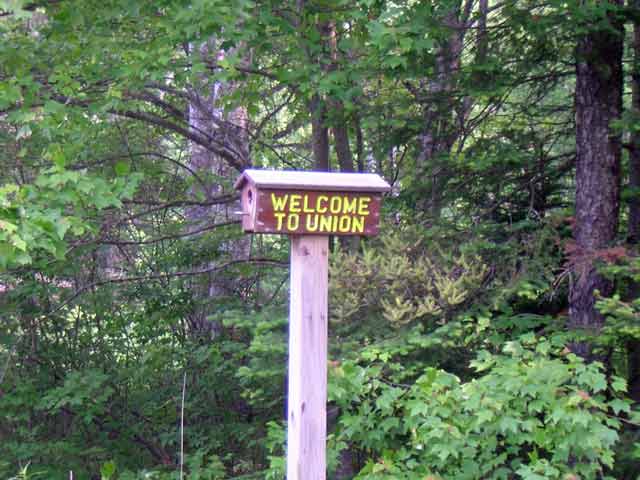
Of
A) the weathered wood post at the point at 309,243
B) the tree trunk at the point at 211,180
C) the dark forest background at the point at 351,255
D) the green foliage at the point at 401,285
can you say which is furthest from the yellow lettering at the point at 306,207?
the tree trunk at the point at 211,180

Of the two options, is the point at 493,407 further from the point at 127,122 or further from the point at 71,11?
the point at 127,122

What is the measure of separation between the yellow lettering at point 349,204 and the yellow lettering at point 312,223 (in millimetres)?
123

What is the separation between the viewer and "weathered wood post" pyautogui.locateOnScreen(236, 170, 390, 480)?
312 cm

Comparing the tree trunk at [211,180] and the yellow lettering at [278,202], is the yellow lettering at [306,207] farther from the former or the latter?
the tree trunk at [211,180]

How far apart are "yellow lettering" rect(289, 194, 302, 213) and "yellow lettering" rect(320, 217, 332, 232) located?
4.6 inches

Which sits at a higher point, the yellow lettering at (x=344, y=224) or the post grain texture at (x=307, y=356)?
the yellow lettering at (x=344, y=224)

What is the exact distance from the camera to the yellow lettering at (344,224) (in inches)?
125

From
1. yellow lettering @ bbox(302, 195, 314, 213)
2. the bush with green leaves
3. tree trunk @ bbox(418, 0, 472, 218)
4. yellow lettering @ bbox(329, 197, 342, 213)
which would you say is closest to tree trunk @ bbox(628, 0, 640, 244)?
tree trunk @ bbox(418, 0, 472, 218)

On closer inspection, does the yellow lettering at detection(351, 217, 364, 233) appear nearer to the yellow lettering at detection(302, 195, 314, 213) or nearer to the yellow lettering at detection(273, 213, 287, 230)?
the yellow lettering at detection(302, 195, 314, 213)

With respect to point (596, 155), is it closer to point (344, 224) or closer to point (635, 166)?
point (635, 166)

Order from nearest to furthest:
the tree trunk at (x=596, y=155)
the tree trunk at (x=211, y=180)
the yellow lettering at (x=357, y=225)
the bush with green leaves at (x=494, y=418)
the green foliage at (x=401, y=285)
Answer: the yellow lettering at (x=357, y=225)
the bush with green leaves at (x=494, y=418)
the green foliage at (x=401, y=285)
the tree trunk at (x=596, y=155)
the tree trunk at (x=211, y=180)

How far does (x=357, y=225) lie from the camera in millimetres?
3205

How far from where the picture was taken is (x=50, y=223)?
4176 mm

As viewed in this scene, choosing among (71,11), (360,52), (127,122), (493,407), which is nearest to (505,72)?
(360,52)
